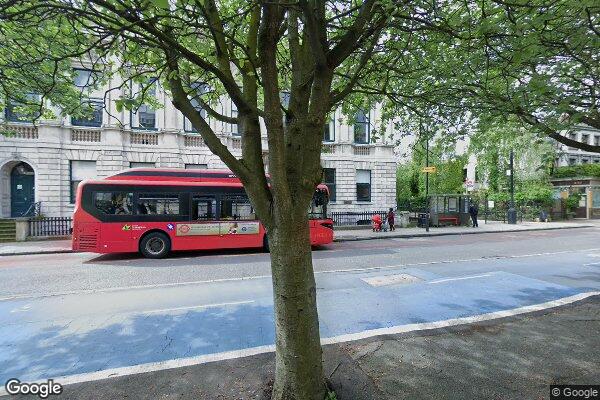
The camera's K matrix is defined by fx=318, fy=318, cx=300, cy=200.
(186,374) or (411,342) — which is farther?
(411,342)

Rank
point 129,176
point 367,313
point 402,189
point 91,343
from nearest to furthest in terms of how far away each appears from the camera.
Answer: point 91,343, point 367,313, point 129,176, point 402,189

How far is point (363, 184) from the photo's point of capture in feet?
79.3

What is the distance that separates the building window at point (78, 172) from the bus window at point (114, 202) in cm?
908

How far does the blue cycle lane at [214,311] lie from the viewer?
4.00m

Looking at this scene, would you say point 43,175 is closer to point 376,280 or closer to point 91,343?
point 91,343

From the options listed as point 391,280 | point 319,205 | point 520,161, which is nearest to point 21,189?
point 319,205

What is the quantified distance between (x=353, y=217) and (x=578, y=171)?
29348 millimetres

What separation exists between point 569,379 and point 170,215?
1118 cm

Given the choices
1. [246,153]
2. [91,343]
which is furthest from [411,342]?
[91,343]

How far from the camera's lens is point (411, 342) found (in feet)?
13.3

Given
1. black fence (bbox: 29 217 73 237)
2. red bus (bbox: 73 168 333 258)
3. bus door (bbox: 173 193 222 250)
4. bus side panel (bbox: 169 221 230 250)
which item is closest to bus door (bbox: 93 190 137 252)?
red bus (bbox: 73 168 333 258)

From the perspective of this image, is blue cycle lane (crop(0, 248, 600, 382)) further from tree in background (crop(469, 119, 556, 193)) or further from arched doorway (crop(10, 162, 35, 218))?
tree in background (crop(469, 119, 556, 193))

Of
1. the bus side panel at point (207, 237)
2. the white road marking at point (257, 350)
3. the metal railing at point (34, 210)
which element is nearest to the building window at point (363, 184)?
the bus side panel at point (207, 237)

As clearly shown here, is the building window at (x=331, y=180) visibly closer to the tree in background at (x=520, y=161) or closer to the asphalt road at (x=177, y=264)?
the asphalt road at (x=177, y=264)
